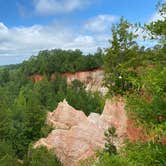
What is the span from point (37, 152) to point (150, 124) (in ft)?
77.9

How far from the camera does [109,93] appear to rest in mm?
10891

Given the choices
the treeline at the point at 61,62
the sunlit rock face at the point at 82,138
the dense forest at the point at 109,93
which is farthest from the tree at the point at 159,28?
the treeline at the point at 61,62

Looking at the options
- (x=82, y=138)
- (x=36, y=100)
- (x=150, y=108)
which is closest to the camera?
(x=150, y=108)

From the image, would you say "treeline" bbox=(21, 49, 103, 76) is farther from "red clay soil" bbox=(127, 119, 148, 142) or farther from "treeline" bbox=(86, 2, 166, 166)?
"treeline" bbox=(86, 2, 166, 166)

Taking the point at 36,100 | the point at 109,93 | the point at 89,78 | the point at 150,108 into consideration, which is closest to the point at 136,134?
the point at 109,93

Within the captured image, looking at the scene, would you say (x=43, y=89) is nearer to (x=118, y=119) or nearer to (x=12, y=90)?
(x=12, y=90)

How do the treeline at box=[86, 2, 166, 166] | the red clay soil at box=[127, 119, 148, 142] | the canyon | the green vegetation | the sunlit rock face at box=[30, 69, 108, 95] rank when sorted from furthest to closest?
1. the sunlit rock face at box=[30, 69, 108, 95]
2. the green vegetation
3. the canyon
4. the red clay soil at box=[127, 119, 148, 142]
5. the treeline at box=[86, 2, 166, 166]

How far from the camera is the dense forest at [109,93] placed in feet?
21.1

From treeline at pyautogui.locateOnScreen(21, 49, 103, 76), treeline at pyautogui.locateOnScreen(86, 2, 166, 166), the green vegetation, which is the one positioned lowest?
the green vegetation

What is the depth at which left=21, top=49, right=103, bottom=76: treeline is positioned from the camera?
76.4 meters

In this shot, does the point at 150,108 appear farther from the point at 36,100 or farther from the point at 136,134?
the point at 36,100

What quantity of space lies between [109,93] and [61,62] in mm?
70125

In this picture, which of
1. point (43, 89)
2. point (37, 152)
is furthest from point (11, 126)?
point (43, 89)


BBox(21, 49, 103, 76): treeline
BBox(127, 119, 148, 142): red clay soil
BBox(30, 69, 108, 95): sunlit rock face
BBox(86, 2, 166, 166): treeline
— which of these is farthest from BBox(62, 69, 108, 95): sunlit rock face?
BBox(86, 2, 166, 166): treeline
